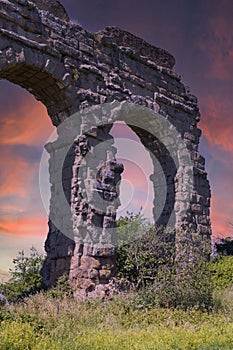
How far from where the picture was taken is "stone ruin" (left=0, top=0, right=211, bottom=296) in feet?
32.6

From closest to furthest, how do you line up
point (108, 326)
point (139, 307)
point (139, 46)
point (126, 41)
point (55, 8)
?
1. point (108, 326)
2. point (139, 307)
3. point (55, 8)
4. point (126, 41)
5. point (139, 46)

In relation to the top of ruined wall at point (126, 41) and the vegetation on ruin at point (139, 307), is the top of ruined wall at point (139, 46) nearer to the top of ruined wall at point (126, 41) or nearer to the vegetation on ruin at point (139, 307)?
the top of ruined wall at point (126, 41)

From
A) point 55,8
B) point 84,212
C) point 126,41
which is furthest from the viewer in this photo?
point 126,41

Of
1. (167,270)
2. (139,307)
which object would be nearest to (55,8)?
(167,270)

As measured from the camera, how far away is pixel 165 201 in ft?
44.6

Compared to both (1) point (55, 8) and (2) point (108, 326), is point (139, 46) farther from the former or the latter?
(2) point (108, 326)

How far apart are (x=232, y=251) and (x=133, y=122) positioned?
562cm

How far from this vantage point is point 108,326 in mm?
6961

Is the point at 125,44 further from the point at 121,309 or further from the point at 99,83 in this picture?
the point at 121,309

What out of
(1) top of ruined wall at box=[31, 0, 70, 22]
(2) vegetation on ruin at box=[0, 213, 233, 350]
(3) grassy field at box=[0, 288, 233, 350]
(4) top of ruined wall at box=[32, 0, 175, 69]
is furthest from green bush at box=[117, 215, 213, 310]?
(1) top of ruined wall at box=[31, 0, 70, 22]

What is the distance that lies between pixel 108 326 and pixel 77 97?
18.6 ft

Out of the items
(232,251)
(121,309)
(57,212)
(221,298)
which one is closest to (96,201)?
(57,212)

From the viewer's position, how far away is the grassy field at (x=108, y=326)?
515 centimetres

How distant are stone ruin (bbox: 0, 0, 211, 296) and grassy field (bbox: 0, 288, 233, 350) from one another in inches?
50.1
